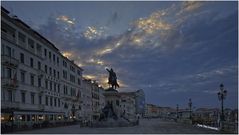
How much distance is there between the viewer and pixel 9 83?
48031 mm

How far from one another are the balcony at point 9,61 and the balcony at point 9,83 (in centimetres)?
194

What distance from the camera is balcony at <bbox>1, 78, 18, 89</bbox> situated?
4714 cm

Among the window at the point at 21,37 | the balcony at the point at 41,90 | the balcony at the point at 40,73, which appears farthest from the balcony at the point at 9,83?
the balcony at the point at 40,73

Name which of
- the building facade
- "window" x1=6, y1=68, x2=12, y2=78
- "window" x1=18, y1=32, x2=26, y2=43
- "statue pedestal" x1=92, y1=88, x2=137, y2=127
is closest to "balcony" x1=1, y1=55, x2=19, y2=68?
the building facade

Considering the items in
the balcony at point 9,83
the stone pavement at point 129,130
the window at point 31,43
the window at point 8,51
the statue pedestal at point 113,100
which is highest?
the window at point 31,43

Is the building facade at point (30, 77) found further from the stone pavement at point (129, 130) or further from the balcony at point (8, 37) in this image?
the stone pavement at point (129, 130)

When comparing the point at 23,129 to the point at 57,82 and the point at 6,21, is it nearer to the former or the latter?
the point at 6,21

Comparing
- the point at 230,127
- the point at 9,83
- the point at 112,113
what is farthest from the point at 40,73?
the point at 230,127

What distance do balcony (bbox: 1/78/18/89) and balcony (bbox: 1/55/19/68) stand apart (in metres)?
1.94

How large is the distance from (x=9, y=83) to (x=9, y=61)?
282cm

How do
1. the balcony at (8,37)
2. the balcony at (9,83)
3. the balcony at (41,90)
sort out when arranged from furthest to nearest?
the balcony at (41,90) < the balcony at (8,37) < the balcony at (9,83)

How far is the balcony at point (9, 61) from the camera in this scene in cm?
4718

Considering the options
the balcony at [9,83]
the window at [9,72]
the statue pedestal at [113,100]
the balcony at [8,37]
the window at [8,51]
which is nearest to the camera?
the balcony at [9,83]

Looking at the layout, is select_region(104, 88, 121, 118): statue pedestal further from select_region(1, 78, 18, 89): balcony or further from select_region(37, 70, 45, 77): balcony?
select_region(1, 78, 18, 89): balcony
